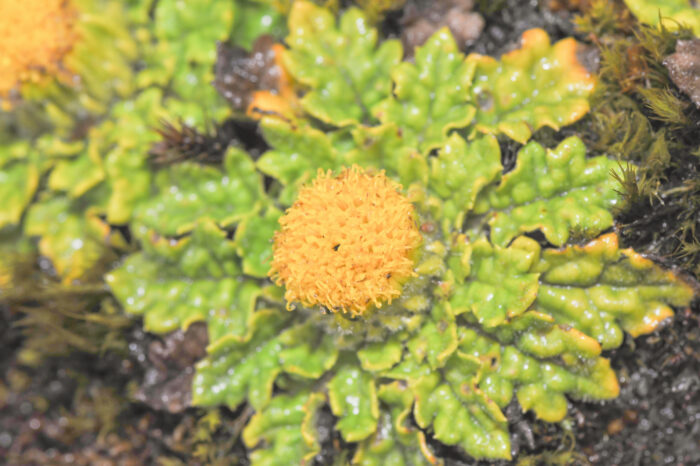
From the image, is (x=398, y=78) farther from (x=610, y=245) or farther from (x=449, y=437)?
(x=449, y=437)

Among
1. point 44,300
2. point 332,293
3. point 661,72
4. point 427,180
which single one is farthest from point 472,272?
point 44,300

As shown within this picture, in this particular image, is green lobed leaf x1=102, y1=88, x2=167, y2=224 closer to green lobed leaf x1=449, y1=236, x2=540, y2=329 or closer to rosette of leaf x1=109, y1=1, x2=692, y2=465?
Result: rosette of leaf x1=109, y1=1, x2=692, y2=465

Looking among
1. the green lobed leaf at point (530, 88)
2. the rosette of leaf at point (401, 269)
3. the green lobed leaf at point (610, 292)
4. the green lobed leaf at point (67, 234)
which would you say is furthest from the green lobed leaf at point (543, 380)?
the green lobed leaf at point (67, 234)

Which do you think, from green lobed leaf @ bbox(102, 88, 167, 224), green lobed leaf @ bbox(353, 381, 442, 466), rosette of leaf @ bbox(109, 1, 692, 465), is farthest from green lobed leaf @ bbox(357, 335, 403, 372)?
green lobed leaf @ bbox(102, 88, 167, 224)

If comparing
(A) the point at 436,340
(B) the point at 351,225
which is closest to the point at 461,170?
(B) the point at 351,225

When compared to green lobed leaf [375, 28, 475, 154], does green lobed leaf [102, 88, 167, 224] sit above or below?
below

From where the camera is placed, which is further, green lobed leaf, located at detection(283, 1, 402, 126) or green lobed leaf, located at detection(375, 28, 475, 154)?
green lobed leaf, located at detection(283, 1, 402, 126)
